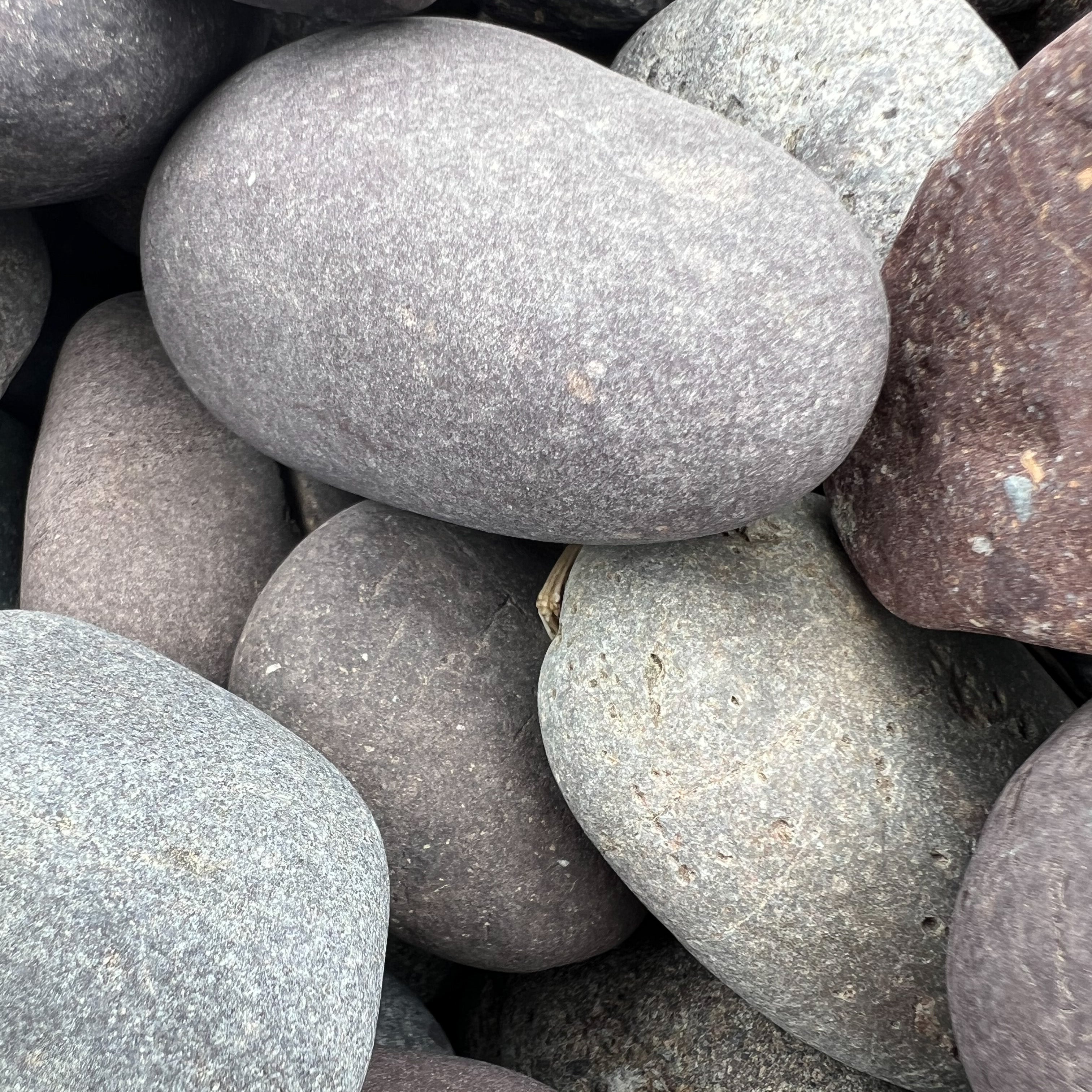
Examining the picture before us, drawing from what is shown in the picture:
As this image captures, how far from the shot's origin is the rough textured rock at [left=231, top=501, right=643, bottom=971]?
1.01 m

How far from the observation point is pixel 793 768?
90 centimetres

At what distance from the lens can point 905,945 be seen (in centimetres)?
89

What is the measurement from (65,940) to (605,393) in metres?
0.55

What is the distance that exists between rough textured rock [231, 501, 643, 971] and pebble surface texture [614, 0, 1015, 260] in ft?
1.87

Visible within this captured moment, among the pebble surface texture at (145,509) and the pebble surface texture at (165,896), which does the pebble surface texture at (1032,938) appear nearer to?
the pebble surface texture at (165,896)

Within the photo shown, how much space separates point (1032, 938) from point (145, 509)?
100cm

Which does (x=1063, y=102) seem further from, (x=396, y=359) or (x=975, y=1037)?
(x=975, y=1037)

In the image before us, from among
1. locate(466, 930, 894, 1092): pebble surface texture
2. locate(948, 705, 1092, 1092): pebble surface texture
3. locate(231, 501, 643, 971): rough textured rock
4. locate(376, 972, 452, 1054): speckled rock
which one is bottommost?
locate(376, 972, 452, 1054): speckled rock

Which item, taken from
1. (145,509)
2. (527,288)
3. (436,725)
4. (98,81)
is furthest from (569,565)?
(98,81)

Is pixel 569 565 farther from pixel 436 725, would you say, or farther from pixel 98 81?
pixel 98 81

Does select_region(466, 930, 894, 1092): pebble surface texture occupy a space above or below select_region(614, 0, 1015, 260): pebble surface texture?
below

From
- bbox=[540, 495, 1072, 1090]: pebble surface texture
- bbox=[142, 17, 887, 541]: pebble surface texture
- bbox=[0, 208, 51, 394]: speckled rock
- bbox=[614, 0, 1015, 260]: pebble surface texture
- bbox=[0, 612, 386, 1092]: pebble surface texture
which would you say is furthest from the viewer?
bbox=[0, 208, 51, 394]: speckled rock

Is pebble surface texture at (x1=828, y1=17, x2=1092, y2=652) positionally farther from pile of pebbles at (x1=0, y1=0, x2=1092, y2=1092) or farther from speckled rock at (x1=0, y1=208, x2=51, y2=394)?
speckled rock at (x1=0, y1=208, x2=51, y2=394)

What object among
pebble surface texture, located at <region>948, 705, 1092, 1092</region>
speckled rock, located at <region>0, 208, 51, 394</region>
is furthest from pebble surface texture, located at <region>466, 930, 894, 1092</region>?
speckled rock, located at <region>0, 208, 51, 394</region>
